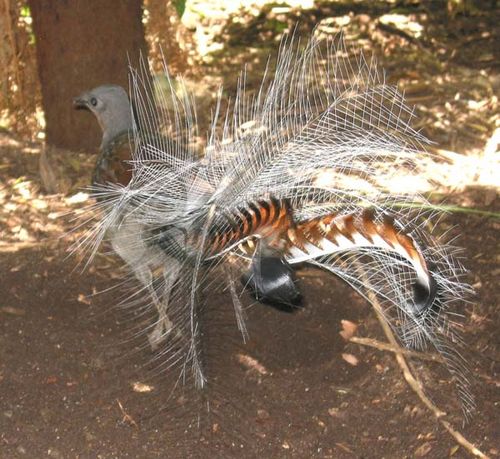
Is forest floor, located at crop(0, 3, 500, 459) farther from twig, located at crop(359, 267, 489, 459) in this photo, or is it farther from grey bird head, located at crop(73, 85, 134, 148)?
grey bird head, located at crop(73, 85, 134, 148)

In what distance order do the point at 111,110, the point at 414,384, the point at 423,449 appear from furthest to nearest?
the point at 111,110 < the point at 414,384 < the point at 423,449

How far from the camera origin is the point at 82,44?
4.56 meters

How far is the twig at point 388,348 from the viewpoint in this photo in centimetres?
335

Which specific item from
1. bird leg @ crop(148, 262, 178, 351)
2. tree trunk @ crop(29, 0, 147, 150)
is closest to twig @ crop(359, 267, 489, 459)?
bird leg @ crop(148, 262, 178, 351)

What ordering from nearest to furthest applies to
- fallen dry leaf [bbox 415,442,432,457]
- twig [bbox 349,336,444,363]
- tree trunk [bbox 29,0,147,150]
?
fallen dry leaf [bbox 415,442,432,457] < twig [bbox 349,336,444,363] < tree trunk [bbox 29,0,147,150]

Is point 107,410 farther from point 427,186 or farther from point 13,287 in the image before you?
point 427,186

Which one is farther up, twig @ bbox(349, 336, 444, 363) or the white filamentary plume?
the white filamentary plume

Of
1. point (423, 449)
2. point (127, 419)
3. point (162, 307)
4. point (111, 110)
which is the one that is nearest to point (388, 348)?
point (423, 449)

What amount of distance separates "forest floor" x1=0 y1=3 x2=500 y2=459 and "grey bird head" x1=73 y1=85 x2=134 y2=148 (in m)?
0.62

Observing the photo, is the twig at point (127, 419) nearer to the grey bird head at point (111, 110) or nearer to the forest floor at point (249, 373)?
the forest floor at point (249, 373)

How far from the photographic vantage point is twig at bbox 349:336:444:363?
335 cm

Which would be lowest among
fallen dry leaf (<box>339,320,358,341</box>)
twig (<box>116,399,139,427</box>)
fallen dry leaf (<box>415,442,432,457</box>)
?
fallen dry leaf (<box>415,442,432,457</box>)

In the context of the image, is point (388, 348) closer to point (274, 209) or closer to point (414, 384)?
point (414, 384)

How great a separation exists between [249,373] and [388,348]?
1.86ft
